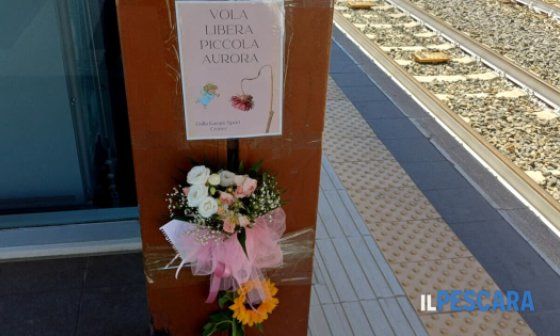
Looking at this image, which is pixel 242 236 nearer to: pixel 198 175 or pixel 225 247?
pixel 225 247

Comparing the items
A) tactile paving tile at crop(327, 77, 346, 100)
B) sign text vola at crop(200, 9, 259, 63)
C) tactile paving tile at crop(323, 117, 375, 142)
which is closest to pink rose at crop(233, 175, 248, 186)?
sign text vola at crop(200, 9, 259, 63)

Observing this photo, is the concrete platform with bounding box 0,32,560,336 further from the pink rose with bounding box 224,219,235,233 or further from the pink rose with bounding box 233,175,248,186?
the pink rose with bounding box 233,175,248,186

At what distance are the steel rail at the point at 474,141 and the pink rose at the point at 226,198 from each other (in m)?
3.65

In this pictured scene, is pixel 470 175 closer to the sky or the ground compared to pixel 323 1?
closer to the ground

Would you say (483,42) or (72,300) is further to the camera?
(483,42)

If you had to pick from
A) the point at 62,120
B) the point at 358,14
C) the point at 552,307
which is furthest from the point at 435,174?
the point at 358,14

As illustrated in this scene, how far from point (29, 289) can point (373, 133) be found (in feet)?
13.7

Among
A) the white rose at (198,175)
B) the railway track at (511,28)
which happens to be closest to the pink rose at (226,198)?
the white rose at (198,175)

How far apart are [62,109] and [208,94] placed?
96.3 inches

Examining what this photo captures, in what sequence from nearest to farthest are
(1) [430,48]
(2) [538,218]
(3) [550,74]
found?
(2) [538,218] → (3) [550,74] → (1) [430,48]

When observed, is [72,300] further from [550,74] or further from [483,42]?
[483,42]

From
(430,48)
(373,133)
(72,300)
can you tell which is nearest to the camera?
(72,300)

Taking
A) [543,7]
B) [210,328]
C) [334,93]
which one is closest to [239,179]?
[210,328]

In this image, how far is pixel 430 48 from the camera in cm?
984
